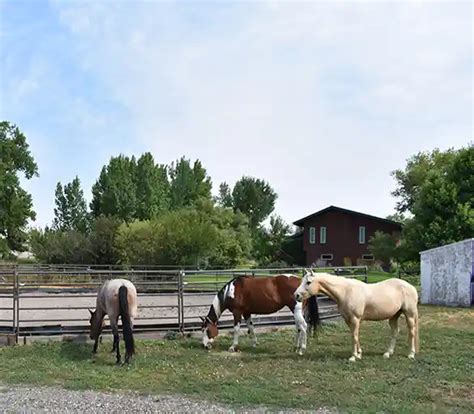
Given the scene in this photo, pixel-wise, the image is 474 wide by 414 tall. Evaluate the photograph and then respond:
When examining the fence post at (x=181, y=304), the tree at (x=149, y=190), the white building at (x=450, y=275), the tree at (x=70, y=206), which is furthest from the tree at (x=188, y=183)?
the fence post at (x=181, y=304)

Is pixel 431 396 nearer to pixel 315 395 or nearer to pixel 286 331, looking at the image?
pixel 315 395

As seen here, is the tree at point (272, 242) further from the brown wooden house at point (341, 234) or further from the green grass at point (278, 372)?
the green grass at point (278, 372)

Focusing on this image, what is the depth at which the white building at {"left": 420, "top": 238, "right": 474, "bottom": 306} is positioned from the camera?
628 inches

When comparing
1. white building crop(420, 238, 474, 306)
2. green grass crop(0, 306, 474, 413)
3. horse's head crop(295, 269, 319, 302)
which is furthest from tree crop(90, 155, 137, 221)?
horse's head crop(295, 269, 319, 302)

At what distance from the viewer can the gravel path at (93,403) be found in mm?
5539

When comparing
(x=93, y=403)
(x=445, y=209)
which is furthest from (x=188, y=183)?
(x=93, y=403)

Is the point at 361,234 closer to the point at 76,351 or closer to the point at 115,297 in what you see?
the point at 115,297

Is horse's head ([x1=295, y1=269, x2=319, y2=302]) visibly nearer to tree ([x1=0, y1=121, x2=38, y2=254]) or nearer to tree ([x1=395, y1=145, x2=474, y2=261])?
tree ([x1=395, y1=145, x2=474, y2=261])

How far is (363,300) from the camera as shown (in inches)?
325

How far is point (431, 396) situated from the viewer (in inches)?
235

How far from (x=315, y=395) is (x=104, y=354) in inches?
152

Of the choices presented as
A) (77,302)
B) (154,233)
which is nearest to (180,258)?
(154,233)

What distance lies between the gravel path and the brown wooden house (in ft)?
117

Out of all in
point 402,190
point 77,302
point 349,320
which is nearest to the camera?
point 349,320
